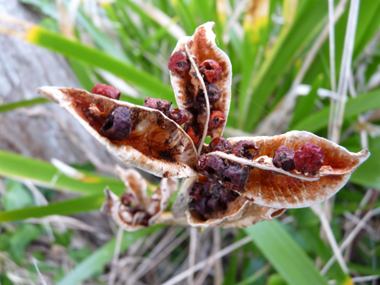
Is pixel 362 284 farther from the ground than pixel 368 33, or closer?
closer

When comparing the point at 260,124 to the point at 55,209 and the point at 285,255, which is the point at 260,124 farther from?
the point at 55,209

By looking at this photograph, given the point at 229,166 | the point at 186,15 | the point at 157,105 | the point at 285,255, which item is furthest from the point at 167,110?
the point at 186,15

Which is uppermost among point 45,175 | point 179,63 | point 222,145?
point 179,63

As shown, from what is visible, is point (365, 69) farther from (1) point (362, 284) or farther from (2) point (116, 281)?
(2) point (116, 281)

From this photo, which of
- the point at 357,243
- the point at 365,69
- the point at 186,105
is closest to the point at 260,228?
the point at 186,105

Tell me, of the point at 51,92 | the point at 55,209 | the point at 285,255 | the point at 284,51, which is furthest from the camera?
the point at 284,51

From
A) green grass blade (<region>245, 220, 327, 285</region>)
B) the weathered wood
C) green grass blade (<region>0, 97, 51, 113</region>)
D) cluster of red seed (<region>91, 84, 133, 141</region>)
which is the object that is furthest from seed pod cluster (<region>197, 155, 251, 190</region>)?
the weathered wood
